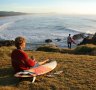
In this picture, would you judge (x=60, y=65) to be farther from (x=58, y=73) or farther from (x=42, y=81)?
(x=42, y=81)

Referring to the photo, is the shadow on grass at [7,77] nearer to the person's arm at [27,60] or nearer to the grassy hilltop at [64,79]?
the grassy hilltop at [64,79]

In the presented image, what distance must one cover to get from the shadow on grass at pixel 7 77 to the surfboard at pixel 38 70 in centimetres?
40

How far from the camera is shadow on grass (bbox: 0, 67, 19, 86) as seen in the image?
1030 cm

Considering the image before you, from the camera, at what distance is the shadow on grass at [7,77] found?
10.3 metres

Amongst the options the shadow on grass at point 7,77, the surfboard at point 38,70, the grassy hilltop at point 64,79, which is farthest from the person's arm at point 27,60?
the shadow on grass at point 7,77

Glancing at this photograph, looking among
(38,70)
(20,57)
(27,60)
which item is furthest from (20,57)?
(38,70)

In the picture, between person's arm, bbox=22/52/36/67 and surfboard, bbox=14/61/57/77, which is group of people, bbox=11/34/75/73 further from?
surfboard, bbox=14/61/57/77

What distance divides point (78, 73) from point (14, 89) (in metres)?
2.72

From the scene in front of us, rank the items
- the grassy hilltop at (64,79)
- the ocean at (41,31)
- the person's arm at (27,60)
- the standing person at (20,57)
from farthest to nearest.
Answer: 1. the ocean at (41,31)
2. the person's arm at (27,60)
3. the standing person at (20,57)
4. the grassy hilltop at (64,79)

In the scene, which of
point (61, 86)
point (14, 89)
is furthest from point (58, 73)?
point (14, 89)

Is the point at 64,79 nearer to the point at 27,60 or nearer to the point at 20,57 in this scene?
the point at 27,60

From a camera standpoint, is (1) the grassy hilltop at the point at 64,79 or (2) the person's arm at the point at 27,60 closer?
(1) the grassy hilltop at the point at 64,79

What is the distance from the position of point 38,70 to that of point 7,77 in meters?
1.17

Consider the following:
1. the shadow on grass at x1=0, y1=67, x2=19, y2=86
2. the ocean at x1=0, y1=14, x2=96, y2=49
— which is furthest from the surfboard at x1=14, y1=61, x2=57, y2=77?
the ocean at x1=0, y1=14, x2=96, y2=49
